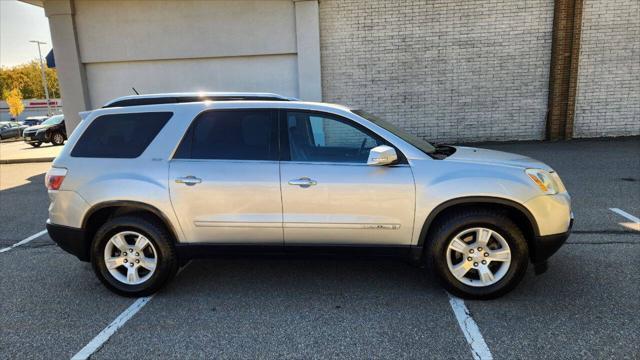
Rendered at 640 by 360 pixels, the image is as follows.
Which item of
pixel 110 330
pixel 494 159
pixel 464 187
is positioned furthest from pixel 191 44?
pixel 464 187

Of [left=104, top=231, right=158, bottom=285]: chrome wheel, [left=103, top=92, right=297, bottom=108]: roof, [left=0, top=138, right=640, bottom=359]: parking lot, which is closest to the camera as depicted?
[left=0, top=138, right=640, bottom=359]: parking lot

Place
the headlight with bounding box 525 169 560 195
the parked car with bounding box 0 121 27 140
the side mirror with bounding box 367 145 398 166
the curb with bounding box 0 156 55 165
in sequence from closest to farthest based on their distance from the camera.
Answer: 1. the side mirror with bounding box 367 145 398 166
2. the headlight with bounding box 525 169 560 195
3. the curb with bounding box 0 156 55 165
4. the parked car with bounding box 0 121 27 140

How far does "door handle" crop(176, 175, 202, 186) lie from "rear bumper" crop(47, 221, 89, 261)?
3.51ft

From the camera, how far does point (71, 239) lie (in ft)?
11.9

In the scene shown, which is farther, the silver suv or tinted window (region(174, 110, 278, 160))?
tinted window (region(174, 110, 278, 160))

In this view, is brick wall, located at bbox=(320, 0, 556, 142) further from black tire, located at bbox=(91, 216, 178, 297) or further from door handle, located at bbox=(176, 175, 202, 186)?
black tire, located at bbox=(91, 216, 178, 297)

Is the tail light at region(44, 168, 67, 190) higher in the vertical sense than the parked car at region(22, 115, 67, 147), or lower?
higher

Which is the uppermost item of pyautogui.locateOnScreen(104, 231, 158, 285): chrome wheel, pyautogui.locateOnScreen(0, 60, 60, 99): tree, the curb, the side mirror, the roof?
pyautogui.locateOnScreen(0, 60, 60, 99): tree

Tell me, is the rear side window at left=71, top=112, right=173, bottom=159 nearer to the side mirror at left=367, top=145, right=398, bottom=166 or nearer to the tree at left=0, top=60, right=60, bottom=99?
the side mirror at left=367, top=145, right=398, bottom=166

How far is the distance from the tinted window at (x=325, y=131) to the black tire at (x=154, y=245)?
137 centimetres

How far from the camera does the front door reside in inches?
130

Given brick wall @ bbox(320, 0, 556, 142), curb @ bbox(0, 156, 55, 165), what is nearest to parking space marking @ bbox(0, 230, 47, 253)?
brick wall @ bbox(320, 0, 556, 142)

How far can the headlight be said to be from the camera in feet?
10.9

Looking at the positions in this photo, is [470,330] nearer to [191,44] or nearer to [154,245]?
[154,245]
